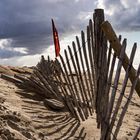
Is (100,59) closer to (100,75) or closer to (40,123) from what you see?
(100,75)

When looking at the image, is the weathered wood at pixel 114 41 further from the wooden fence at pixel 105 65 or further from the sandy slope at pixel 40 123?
the sandy slope at pixel 40 123

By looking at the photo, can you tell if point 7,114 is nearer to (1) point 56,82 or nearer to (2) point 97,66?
(2) point 97,66

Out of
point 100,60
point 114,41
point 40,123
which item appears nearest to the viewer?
point 114,41

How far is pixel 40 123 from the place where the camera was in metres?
6.88

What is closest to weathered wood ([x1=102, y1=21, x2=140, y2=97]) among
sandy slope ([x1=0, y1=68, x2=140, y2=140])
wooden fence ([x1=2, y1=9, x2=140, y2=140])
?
wooden fence ([x1=2, y1=9, x2=140, y2=140])

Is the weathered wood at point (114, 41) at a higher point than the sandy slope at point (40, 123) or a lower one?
higher

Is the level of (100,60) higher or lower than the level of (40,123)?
higher

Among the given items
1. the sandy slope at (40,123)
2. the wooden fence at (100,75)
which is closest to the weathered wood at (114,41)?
the wooden fence at (100,75)

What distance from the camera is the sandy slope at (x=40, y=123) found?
5819mm

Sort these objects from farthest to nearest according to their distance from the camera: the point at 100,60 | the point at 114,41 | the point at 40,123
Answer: the point at 40,123, the point at 100,60, the point at 114,41

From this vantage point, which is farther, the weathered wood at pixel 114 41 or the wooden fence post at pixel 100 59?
the wooden fence post at pixel 100 59

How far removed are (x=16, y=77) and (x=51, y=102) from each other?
3435 millimetres

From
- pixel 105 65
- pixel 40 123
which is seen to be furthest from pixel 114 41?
pixel 40 123

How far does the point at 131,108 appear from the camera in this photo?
1009 cm
